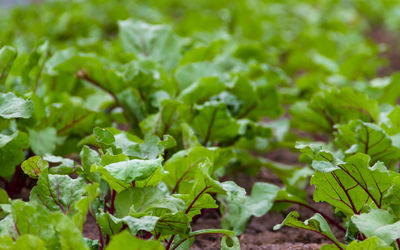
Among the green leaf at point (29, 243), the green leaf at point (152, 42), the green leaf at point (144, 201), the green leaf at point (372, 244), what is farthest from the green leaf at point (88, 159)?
the green leaf at point (152, 42)

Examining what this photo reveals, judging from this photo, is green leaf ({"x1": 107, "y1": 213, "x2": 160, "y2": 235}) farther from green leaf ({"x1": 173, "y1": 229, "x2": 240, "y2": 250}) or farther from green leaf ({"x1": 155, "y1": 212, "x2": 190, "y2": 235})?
green leaf ({"x1": 173, "y1": 229, "x2": 240, "y2": 250})

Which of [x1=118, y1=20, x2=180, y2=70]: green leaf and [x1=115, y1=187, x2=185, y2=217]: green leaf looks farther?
[x1=118, y1=20, x2=180, y2=70]: green leaf

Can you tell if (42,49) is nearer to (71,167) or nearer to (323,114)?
(71,167)

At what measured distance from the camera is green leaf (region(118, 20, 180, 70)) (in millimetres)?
2479

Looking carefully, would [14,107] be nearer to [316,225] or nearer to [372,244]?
[316,225]

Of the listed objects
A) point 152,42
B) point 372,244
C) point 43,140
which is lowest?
point 43,140

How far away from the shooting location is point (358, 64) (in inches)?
117

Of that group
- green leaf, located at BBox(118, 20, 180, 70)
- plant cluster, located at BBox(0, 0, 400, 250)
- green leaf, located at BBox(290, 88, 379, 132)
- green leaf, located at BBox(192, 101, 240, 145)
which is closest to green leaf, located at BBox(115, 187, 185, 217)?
plant cluster, located at BBox(0, 0, 400, 250)

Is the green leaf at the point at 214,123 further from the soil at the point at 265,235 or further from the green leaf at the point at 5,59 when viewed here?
the green leaf at the point at 5,59

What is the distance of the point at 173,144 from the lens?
156cm

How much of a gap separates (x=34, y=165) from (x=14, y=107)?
8.1 inches

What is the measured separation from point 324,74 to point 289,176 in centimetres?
113

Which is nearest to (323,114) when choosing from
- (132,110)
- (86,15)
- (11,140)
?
(132,110)

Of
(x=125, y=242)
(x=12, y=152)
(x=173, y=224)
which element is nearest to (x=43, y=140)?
(x=12, y=152)
